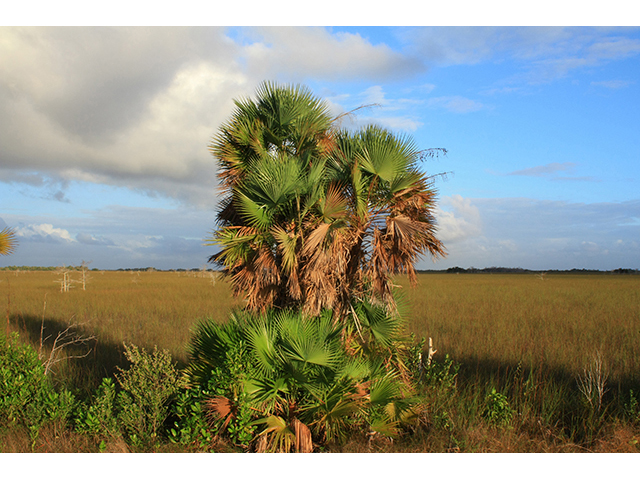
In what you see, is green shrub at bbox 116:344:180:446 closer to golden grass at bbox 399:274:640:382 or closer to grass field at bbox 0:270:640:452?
grass field at bbox 0:270:640:452

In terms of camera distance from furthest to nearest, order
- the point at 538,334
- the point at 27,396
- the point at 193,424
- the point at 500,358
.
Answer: the point at 538,334
the point at 500,358
the point at 27,396
the point at 193,424

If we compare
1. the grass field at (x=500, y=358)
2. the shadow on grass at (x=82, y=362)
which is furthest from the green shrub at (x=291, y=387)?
the shadow on grass at (x=82, y=362)

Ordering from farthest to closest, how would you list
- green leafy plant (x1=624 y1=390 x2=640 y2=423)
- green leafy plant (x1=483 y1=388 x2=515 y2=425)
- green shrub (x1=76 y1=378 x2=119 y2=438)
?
green leafy plant (x1=624 y1=390 x2=640 y2=423)
green leafy plant (x1=483 y1=388 x2=515 y2=425)
green shrub (x1=76 y1=378 x2=119 y2=438)

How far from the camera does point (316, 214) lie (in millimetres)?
5176

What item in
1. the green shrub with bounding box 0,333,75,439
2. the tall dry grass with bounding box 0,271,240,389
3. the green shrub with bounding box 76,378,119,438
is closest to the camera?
the green shrub with bounding box 76,378,119,438

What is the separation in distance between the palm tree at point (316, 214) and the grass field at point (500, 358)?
0.91 meters

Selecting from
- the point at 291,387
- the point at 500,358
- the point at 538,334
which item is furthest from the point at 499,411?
the point at 538,334

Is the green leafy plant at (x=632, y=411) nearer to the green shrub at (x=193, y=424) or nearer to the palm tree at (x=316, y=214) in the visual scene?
the palm tree at (x=316, y=214)

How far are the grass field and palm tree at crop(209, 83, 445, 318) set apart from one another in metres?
0.91

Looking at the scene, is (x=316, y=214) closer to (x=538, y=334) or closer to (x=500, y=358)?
(x=500, y=358)

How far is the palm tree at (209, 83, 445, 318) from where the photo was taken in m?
5.04

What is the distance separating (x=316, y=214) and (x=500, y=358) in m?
7.58

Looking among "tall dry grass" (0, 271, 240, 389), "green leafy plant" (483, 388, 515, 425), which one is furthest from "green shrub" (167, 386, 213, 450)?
"green leafy plant" (483, 388, 515, 425)

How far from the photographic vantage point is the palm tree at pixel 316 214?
504cm
